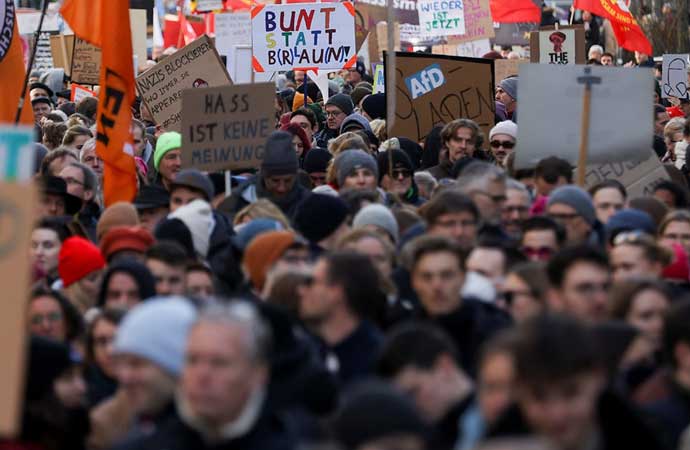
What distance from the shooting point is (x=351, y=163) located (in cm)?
1069

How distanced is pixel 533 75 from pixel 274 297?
14.2ft

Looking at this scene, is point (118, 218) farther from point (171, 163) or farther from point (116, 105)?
point (171, 163)

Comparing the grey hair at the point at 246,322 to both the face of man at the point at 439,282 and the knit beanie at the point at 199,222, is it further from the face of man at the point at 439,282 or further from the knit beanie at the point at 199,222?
the knit beanie at the point at 199,222

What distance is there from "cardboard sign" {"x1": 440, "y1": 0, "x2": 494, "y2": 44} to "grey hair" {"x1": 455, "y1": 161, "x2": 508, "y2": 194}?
1420cm

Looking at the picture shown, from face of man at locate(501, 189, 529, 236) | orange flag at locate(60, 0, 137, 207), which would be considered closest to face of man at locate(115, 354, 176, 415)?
face of man at locate(501, 189, 529, 236)

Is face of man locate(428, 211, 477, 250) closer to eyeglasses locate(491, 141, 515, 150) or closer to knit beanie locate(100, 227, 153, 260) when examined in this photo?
knit beanie locate(100, 227, 153, 260)

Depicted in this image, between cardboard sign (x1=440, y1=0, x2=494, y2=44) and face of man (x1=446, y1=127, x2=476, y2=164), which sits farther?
cardboard sign (x1=440, y1=0, x2=494, y2=44)

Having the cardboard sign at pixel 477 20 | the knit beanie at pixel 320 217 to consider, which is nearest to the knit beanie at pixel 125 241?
the knit beanie at pixel 320 217

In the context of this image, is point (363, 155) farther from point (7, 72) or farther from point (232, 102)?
point (7, 72)

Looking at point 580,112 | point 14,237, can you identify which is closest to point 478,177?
point 580,112

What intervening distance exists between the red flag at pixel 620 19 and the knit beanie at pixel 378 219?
12.7 metres

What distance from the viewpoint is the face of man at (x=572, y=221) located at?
8.81m

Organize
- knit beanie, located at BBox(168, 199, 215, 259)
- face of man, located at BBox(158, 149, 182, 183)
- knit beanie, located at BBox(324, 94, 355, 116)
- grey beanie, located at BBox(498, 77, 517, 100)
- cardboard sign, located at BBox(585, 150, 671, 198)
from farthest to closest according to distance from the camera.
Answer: grey beanie, located at BBox(498, 77, 517, 100) < knit beanie, located at BBox(324, 94, 355, 116) < face of man, located at BBox(158, 149, 182, 183) < cardboard sign, located at BBox(585, 150, 671, 198) < knit beanie, located at BBox(168, 199, 215, 259)

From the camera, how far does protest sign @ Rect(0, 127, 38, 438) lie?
14.5 feet
